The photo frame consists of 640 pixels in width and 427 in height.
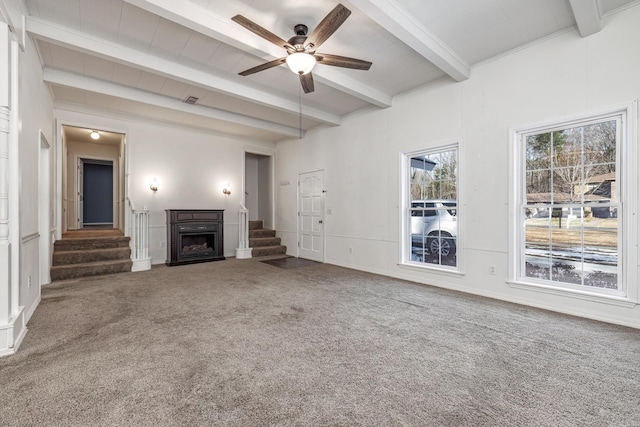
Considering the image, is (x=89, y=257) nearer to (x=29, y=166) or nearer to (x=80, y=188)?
(x=29, y=166)

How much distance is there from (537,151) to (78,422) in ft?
15.7

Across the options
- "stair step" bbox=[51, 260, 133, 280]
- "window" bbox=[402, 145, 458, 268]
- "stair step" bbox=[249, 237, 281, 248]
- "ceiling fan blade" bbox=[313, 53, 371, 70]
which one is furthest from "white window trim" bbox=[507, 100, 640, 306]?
"stair step" bbox=[51, 260, 133, 280]

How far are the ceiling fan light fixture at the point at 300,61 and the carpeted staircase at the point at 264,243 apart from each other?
500 cm

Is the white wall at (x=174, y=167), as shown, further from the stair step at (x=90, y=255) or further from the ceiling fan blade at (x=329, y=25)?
the ceiling fan blade at (x=329, y=25)

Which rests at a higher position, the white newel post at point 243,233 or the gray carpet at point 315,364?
the white newel post at point 243,233

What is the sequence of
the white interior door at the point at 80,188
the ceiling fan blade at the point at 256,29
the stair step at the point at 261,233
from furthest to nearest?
the white interior door at the point at 80,188 < the stair step at the point at 261,233 < the ceiling fan blade at the point at 256,29

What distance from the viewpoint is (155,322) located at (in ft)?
9.78

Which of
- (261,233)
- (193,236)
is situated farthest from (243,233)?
(193,236)

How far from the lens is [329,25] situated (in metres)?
2.56

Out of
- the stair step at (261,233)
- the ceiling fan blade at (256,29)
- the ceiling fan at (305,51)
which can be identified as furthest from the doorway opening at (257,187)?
the ceiling fan blade at (256,29)

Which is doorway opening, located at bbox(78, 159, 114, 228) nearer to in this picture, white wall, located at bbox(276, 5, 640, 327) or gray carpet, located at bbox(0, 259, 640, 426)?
gray carpet, located at bbox(0, 259, 640, 426)

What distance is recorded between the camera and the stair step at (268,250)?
7255 mm

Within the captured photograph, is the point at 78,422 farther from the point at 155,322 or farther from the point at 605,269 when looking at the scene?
the point at 605,269

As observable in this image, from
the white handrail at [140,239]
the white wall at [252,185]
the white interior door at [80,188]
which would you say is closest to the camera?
the white handrail at [140,239]
